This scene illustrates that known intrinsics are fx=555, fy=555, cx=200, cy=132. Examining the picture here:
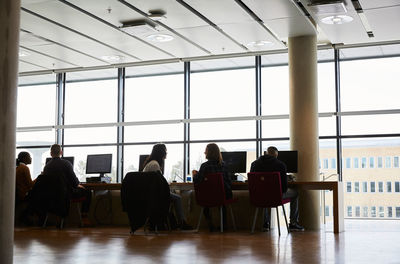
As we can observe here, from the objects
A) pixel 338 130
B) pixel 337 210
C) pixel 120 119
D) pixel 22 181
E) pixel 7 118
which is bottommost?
pixel 337 210

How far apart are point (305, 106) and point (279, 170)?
1777 mm

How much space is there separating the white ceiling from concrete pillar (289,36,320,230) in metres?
0.31

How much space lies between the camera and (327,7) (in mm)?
6902

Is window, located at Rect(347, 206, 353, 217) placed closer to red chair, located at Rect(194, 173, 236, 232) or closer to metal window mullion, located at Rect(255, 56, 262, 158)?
metal window mullion, located at Rect(255, 56, 262, 158)

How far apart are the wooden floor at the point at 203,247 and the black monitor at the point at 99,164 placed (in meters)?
2.10

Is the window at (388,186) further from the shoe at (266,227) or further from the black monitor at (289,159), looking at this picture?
the shoe at (266,227)

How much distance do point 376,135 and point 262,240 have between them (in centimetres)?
453

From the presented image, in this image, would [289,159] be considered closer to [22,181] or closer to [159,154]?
[159,154]

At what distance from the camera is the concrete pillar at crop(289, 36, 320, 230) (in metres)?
8.29

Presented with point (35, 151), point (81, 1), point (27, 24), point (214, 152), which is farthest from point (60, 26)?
point (35, 151)

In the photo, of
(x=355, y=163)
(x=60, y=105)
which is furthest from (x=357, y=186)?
(x=60, y=105)

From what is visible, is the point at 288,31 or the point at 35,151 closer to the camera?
the point at 288,31

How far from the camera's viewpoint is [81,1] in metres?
6.91

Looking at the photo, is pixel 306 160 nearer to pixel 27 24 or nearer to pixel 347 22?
pixel 347 22
